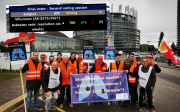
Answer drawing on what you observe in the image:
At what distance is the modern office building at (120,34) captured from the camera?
311 ft

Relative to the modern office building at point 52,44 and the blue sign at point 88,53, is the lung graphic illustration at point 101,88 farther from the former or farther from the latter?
the modern office building at point 52,44

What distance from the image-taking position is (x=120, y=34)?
325ft

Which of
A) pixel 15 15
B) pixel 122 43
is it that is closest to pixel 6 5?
pixel 15 15

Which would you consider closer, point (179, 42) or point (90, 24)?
point (90, 24)

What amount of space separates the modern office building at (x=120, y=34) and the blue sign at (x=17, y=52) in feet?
296

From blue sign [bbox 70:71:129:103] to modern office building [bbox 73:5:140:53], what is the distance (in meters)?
89.9

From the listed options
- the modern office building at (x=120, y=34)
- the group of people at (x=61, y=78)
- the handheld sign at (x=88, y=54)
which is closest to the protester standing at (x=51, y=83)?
the group of people at (x=61, y=78)

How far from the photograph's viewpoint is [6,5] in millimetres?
6105

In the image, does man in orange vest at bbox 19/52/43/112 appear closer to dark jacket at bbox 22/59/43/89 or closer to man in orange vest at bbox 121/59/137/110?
dark jacket at bbox 22/59/43/89

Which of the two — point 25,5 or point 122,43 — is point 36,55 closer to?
point 25,5

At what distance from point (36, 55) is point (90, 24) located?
9.55 ft

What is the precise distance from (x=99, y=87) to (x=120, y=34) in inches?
3900

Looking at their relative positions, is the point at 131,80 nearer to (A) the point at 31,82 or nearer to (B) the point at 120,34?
(A) the point at 31,82

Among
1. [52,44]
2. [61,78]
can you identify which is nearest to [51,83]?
[61,78]
